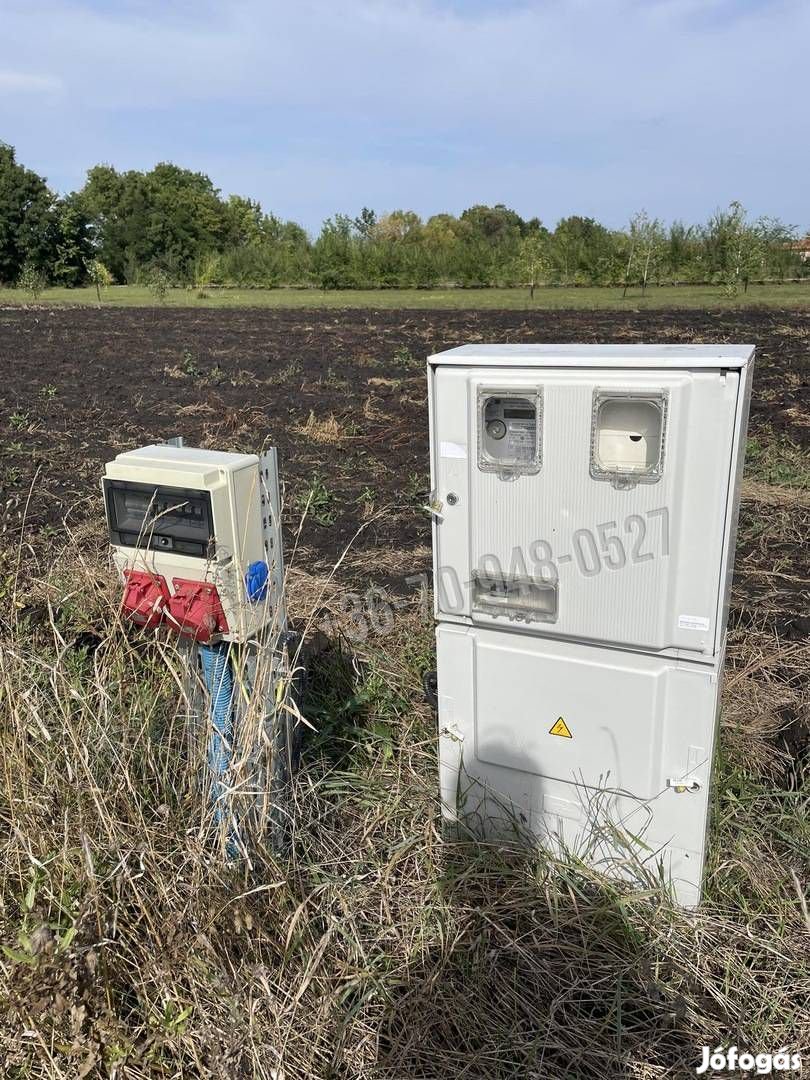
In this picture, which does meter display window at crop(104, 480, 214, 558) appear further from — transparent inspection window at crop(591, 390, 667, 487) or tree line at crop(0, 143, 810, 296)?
tree line at crop(0, 143, 810, 296)

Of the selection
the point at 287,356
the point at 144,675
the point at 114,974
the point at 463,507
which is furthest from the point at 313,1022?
the point at 287,356

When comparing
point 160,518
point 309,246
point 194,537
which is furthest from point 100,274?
point 194,537

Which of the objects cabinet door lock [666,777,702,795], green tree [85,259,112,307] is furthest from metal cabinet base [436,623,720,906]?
green tree [85,259,112,307]

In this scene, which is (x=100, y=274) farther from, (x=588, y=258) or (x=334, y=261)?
(x=588, y=258)

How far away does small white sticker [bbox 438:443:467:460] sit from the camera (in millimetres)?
2428

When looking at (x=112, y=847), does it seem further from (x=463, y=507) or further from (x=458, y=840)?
(x=463, y=507)

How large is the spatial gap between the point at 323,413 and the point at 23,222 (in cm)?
5377

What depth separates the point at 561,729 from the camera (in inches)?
98.7

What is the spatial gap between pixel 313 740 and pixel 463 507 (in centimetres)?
135

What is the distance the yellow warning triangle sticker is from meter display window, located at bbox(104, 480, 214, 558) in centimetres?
119

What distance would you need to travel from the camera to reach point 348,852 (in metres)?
2.68

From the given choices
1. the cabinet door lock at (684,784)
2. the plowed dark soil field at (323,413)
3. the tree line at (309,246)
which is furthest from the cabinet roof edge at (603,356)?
the tree line at (309,246)

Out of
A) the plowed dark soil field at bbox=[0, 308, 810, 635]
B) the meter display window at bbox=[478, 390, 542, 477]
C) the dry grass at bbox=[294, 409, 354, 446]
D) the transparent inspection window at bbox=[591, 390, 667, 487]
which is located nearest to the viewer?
the transparent inspection window at bbox=[591, 390, 667, 487]

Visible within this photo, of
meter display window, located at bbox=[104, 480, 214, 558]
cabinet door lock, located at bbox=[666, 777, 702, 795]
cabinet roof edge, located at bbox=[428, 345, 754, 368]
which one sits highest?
cabinet roof edge, located at bbox=[428, 345, 754, 368]
